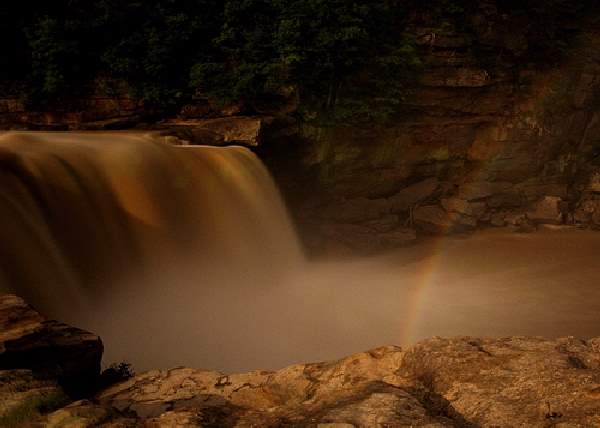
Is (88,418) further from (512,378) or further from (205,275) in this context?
(205,275)

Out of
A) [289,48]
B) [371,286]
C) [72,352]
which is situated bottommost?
[371,286]

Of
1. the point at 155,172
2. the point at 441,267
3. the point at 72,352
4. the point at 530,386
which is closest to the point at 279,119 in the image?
the point at 155,172

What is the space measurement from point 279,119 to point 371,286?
3.69 meters

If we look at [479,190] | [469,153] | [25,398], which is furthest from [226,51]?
[25,398]

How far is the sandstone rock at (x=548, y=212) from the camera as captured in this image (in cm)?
1177

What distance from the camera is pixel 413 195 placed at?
464 inches

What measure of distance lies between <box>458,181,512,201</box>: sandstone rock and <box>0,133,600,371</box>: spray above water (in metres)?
2.80

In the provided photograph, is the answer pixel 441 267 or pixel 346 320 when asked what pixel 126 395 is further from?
pixel 441 267

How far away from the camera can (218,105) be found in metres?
9.98

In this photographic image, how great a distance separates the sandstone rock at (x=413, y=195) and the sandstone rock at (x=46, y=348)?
940 cm

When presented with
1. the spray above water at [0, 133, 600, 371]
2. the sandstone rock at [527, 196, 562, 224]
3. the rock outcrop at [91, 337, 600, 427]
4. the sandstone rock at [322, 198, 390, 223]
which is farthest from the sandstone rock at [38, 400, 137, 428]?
the sandstone rock at [527, 196, 562, 224]

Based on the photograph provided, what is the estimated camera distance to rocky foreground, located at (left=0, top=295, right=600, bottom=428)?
1877 millimetres

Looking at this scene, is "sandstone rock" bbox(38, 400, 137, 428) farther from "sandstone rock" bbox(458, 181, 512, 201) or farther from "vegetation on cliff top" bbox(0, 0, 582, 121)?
"sandstone rock" bbox(458, 181, 512, 201)

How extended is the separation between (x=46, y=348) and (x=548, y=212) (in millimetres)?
11794
